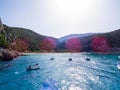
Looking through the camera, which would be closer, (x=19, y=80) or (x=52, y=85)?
(x=52, y=85)

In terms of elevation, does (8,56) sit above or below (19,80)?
above

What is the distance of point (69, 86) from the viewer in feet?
134

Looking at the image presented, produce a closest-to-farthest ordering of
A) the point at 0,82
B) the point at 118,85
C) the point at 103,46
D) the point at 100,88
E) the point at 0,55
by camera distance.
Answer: the point at 100,88, the point at 118,85, the point at 0,82, the point at 0,55, the point at 103,46

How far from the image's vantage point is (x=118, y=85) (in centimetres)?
4141

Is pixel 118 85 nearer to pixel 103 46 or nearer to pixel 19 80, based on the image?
pixel 19 80

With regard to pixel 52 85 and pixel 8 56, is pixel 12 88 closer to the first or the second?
pixel 52 85

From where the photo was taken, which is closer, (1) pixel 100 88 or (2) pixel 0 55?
(1) pixel 100 88

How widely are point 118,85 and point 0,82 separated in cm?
3039

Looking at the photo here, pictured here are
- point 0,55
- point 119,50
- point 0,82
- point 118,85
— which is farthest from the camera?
point 119,50

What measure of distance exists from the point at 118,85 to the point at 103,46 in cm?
15840

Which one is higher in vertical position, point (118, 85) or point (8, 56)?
point (8, 56)

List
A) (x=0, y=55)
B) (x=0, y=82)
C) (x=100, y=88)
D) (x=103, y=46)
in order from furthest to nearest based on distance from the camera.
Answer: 1. (x=103, y=46)
2. (x=0, y=55)
3. (x=0, y=82)
4. (x=100, y=88)

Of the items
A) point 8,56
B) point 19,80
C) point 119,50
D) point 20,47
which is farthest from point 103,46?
point 19,80

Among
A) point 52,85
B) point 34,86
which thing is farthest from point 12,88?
point 52,85
